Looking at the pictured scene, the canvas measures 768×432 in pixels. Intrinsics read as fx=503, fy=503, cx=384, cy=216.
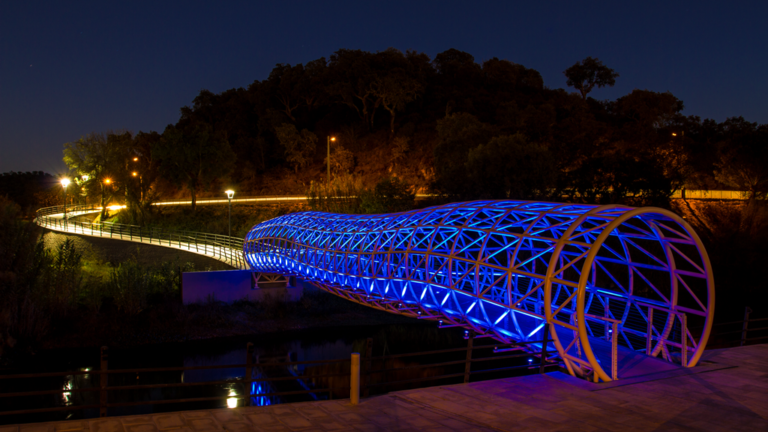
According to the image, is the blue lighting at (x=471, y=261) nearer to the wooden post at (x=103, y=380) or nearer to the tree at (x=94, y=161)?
the wooden post at (x=103, y=380)

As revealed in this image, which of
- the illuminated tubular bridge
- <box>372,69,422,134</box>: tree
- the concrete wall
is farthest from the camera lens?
<box>372,69,422,134</box>: tree

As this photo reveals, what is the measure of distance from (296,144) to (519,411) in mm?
57491

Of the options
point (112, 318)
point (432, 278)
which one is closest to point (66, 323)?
point (112, 318)

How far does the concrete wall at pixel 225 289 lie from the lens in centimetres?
2434

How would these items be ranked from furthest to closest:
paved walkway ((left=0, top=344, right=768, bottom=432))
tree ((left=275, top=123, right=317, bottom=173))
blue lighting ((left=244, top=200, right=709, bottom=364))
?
tree ((left=275, top=123, right=317, bottom=173))
blue lighting ((left=244, top=200, right=709, bottom=364))
paved walkway ((left=0, top=344, right=768, bottom=432))

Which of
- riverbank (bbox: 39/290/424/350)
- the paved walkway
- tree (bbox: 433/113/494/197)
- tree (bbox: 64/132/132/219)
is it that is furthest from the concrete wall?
tree (bbox: 64/132/132/219)

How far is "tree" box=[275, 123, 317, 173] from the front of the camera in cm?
6109

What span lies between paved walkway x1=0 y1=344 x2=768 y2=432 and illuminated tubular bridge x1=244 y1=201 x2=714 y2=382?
832 millimetres

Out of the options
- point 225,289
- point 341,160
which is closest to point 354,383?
point 225,289

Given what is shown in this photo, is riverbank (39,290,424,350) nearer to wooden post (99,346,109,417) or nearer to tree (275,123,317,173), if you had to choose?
wooden post (99,346,109,417)

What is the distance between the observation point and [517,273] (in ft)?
32.8

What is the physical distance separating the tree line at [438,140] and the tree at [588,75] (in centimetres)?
19

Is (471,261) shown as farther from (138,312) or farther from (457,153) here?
(457,153)

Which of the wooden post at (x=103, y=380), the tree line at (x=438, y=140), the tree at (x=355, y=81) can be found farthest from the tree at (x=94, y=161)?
the wooden post at (x=103, y=380)
